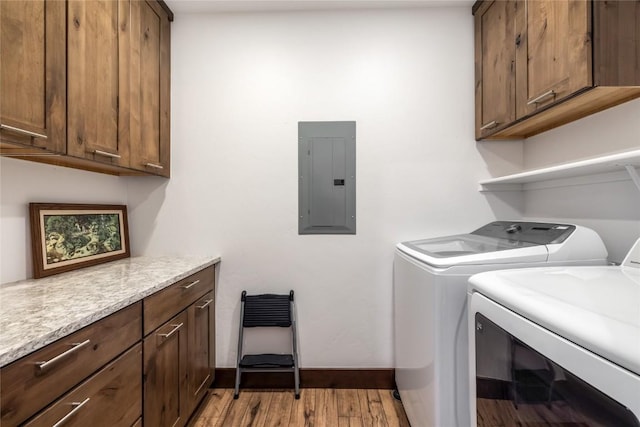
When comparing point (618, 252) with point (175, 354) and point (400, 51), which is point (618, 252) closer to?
point (400, 51)

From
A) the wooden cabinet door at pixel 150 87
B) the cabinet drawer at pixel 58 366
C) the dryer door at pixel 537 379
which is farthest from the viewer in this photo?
the wooden cabinet door at pixel 150 87

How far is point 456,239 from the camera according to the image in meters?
1.80

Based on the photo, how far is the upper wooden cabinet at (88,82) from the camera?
3.48 feet

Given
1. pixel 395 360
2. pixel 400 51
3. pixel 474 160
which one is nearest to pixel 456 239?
pixel 474 160

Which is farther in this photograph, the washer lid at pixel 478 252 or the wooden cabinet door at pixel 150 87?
the wooden cabinet door at pixel 150 87

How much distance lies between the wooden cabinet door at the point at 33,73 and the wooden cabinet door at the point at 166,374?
88 cm

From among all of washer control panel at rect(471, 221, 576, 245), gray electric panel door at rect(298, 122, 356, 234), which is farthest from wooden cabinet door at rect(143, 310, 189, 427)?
washer control panel at rect(471, 221, 576, 245)

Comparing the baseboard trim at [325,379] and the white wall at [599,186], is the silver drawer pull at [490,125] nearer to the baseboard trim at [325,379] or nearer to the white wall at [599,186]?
the white wall at [599,186]

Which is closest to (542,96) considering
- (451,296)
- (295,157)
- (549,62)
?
(549,62)

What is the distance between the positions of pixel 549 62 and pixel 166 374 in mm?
2227

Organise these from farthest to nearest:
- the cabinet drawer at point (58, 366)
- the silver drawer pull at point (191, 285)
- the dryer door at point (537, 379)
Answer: the silver drawer pull at point (191, 285) < the cabinet drawer at point (58, 366) < the dryer door at point (537, 379)

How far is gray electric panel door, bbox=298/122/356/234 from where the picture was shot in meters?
2.07

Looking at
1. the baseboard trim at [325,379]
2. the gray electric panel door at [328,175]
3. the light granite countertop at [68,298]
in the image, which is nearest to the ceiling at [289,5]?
the gray electric panel door at [328,175]

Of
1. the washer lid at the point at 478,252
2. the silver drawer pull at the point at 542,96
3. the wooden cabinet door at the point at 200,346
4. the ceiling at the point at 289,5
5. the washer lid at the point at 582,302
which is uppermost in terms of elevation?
the ceiling at the point at 289,5
